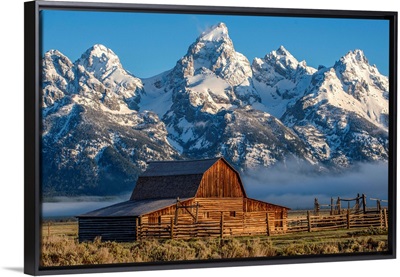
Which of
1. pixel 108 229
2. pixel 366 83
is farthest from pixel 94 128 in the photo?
pixel 366 83

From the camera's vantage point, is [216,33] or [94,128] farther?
[216,33]

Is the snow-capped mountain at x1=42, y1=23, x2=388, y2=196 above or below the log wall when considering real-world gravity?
above

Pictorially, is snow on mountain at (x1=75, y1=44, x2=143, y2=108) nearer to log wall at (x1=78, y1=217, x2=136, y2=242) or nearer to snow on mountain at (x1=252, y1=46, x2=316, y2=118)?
log wall at (x1=78, y1=217, x2=136, y2=242)

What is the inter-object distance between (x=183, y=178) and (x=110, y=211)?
2088 mm

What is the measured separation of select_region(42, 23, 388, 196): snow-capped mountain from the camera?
3133 centimetres

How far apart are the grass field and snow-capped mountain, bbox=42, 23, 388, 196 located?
1052 millimetres

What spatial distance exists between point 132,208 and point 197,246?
1.67 meters

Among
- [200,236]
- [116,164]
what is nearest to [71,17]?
[116,164]

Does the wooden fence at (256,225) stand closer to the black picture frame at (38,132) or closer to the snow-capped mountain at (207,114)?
the black picture frame at (38,132)

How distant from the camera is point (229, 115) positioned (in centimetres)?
3341

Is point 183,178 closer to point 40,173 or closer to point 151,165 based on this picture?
point 151,165

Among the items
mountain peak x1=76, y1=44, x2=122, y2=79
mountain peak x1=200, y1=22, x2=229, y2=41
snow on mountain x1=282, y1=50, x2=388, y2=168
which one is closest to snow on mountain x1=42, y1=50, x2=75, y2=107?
mountain peak x1=76, y1=44, x2=122, y2=79

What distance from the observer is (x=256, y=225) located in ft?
112

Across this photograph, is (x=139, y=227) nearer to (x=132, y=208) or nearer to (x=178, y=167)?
(x=132, y=208)
